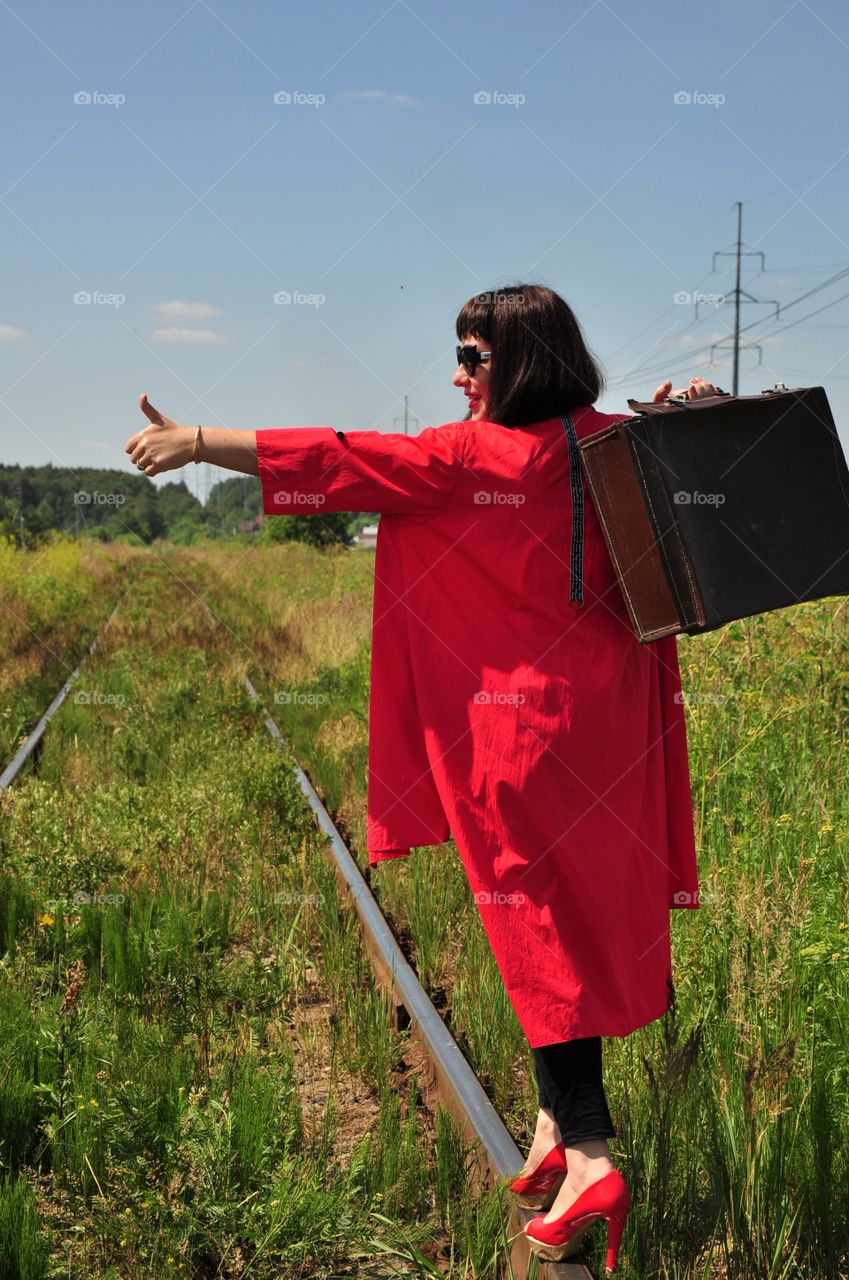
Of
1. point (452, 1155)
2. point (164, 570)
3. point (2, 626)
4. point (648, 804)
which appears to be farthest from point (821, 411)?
point (164, 570)

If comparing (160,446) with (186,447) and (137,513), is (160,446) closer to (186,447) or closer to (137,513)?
(186,447)

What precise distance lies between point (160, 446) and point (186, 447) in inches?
2.1

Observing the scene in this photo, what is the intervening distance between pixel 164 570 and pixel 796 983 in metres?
32.9

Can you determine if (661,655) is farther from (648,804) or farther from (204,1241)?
(204,1241)

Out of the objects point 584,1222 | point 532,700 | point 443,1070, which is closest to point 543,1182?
point 584,1222

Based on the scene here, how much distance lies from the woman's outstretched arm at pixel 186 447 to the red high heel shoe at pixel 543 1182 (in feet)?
5.41

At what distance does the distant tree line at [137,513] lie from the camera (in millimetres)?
34219

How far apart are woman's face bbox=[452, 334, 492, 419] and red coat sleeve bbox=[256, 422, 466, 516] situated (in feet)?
0.87
